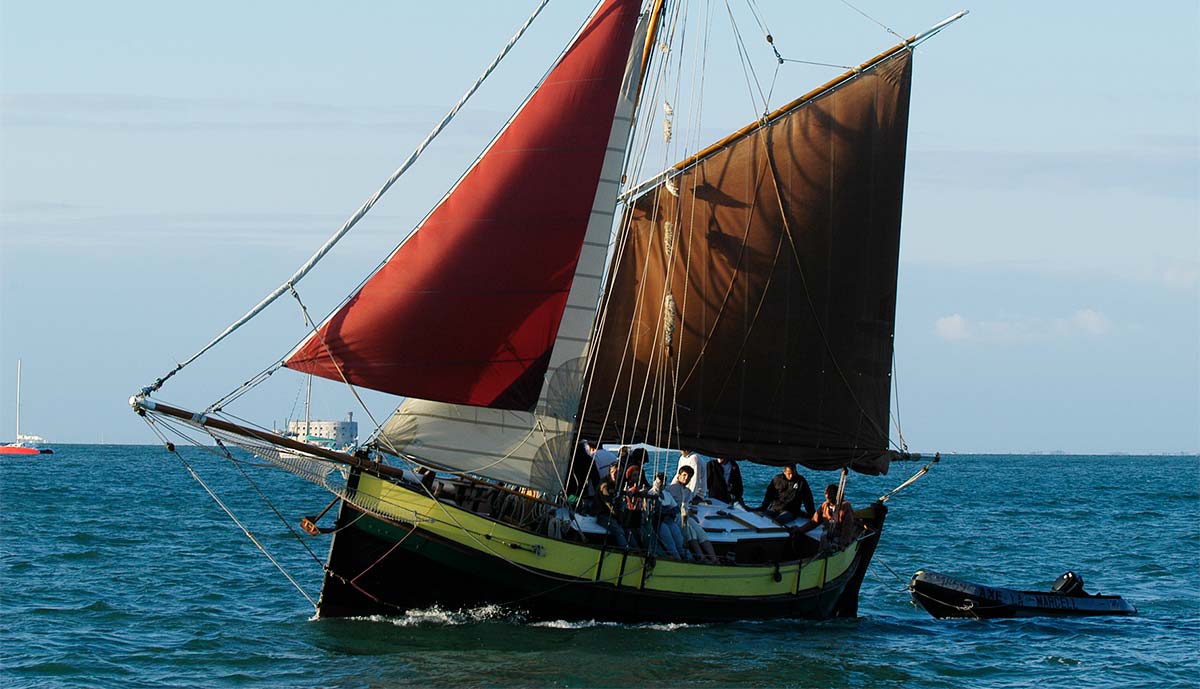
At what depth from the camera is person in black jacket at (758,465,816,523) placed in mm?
26969

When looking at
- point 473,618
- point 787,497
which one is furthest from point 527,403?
point 787,497

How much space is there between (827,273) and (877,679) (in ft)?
30.7

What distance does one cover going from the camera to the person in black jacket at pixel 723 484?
27.7 metres

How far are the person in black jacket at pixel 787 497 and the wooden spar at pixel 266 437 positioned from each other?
7.92m

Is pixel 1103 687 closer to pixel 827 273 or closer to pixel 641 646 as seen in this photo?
pixel 641 646

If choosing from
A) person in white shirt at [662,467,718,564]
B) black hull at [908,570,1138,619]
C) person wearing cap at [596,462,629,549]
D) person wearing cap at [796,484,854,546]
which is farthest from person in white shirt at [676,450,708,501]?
black hull at [908,570,1138,619]

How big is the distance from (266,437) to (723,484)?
9678 mm

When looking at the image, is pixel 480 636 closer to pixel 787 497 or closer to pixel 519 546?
pixel 519 546

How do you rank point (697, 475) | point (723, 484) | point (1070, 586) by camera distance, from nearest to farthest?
point (697, 475) → point (723, 484) → point (1070, 586)

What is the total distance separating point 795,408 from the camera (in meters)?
28.7

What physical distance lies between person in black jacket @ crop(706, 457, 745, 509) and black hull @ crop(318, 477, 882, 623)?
458 centimetres

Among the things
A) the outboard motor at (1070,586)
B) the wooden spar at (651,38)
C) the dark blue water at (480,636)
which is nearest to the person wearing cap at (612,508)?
the dark blue water at (480,636)

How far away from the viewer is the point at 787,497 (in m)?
27.1

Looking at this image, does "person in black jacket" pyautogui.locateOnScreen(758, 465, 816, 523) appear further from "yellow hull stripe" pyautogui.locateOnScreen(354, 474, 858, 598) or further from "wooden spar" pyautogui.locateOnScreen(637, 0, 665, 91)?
"wooden spar" pyautogui.locateOnScreen(637, 0, 665, 91)
